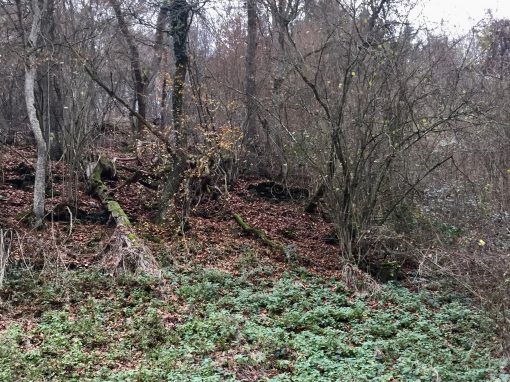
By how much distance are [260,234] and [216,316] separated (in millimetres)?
4506

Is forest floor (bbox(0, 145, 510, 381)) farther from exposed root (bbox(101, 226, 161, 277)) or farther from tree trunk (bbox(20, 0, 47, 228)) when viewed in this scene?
tree trunk (bbox(20, 0, 47, 228))

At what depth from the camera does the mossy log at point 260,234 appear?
10.6m

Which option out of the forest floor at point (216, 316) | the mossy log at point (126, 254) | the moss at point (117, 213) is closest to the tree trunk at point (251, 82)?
the forest floor at point (216, 316)

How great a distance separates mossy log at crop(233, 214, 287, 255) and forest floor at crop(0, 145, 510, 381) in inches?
5.5

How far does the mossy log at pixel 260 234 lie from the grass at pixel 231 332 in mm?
1723

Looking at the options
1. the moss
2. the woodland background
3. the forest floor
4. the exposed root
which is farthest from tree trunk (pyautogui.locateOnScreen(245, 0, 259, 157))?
the exposed root

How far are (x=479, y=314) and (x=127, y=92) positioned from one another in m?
15.2

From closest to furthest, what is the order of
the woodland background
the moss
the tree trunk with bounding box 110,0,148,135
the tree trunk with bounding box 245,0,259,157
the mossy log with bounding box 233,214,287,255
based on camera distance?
the woodland background
the moss
the mossy log with bounding box 233,214,287,255
the tree trunk with bounding box 110,0,148,135
the tree trunk with bounding box 245,0,259,157

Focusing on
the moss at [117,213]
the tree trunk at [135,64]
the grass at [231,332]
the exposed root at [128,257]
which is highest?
the tree trunk at [135,64]

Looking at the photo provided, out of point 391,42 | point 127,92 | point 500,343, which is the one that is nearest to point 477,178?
point 391,42

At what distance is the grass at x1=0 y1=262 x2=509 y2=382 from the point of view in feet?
17.4

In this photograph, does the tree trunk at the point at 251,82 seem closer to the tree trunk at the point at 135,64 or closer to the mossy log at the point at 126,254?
the tree trunk at the point at 135,64

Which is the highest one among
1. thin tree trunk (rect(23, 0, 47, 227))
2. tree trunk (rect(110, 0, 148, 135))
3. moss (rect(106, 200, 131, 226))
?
tree trunk (rect(110, 0, 148, 135))

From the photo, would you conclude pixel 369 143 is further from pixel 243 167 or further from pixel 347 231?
pixel 243 167
